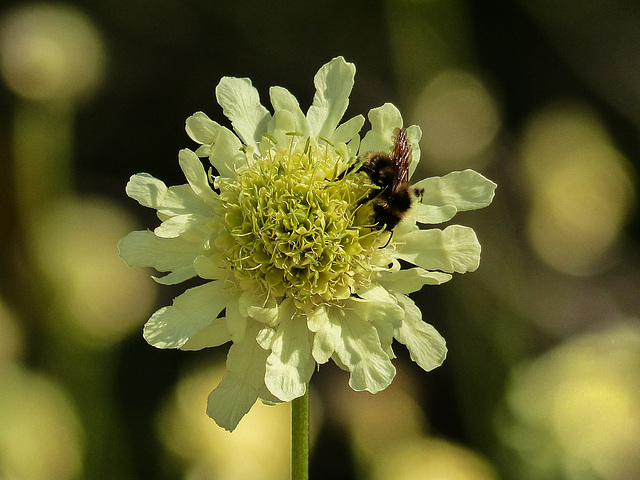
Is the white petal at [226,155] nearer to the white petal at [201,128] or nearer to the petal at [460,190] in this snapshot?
the white petal at [201,128]

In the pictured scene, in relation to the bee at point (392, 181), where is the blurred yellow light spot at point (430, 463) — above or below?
below

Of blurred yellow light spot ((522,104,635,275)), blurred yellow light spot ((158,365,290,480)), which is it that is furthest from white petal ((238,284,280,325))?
blurred yellow light spot ((522,104,635,275))

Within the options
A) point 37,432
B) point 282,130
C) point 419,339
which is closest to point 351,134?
point 282,130

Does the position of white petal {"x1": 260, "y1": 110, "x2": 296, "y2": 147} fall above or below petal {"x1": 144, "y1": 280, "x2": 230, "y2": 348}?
above

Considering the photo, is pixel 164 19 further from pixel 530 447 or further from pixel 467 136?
pixel 530 447

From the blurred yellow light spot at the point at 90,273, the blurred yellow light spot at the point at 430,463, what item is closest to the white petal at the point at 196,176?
the blurred yellow light spot at the point at 90,273

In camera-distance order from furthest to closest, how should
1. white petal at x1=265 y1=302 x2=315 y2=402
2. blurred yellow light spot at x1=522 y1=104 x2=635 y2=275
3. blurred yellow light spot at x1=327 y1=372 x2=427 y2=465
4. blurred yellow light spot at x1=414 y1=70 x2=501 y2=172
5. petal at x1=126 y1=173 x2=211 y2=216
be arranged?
blurred yellow light spot at x1=414 y1=70 x2=501 y2=172 < blurred yellow light spot at x1=522 y1=104 x2=635 y2=275 < blurred yellow light spot at x1=327 y1=372 x2=427 y2=465 < petal at x1=126 y1=173 x2=211 y2=216 < white petal at x1=265 y1=302 x2=315 y2=402

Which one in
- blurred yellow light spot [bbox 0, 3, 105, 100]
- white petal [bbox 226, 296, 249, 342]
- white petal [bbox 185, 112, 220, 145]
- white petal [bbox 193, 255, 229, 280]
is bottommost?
white petal [bbox 226, 296, 249, 342]

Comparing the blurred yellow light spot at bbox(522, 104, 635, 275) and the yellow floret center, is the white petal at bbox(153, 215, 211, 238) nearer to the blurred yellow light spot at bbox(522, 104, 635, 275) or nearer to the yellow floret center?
the yellow floret center
